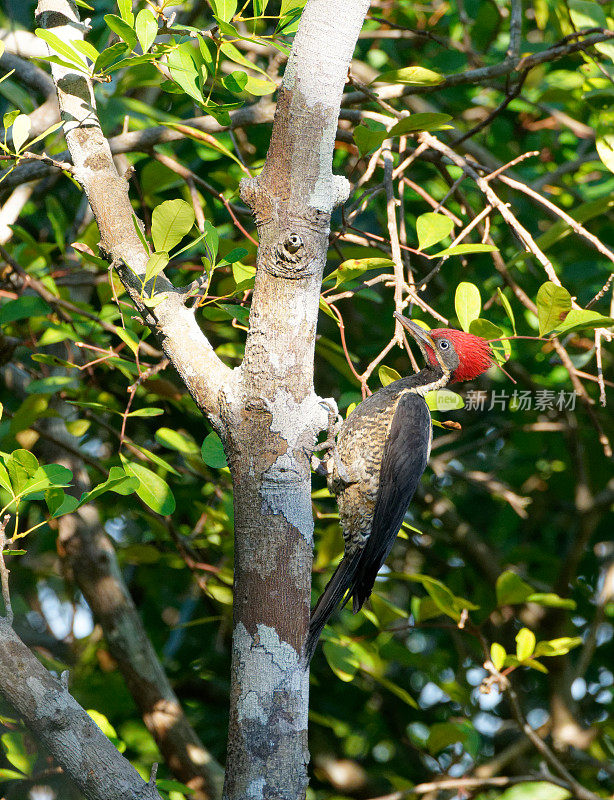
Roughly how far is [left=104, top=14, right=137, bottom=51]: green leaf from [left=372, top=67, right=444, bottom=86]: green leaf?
785mm

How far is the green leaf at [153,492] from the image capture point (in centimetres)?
190

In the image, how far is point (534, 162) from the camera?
391 centimetres

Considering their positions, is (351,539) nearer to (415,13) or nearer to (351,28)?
→ (351,28)

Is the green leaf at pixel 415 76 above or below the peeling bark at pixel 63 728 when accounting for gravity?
above

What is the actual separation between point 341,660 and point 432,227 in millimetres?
1306

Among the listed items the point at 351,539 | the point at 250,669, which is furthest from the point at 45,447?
the point at 250,669

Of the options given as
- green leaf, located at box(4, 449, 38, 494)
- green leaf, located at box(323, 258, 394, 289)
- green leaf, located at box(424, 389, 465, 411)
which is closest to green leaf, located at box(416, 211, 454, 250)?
green leaf, located at box(323, 258, 394, 289)

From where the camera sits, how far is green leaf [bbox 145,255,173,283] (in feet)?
5.37

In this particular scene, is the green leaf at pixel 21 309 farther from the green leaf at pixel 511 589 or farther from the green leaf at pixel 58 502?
the green leaf at pixel 511 589

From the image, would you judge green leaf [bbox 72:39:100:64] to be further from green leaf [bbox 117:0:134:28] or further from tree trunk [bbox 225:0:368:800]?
tree trunk [bbox 225:0:368:800]

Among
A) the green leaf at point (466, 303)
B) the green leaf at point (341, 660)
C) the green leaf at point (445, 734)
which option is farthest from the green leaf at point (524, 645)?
the green leaf at point (466, 303)

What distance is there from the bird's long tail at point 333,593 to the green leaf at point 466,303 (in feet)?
2.54

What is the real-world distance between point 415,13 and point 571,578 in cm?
281
